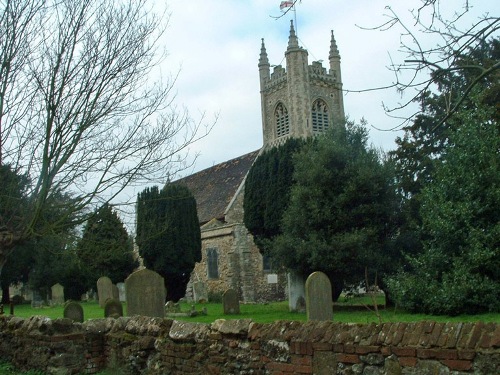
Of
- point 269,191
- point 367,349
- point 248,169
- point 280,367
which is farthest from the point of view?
point 248,169

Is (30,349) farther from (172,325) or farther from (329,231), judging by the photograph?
(329,231)

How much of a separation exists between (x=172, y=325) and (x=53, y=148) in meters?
4.08

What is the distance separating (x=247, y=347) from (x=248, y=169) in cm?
3026

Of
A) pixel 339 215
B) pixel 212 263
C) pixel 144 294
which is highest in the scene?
pixel 339 215

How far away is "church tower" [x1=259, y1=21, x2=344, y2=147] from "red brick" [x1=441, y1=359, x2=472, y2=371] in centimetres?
3530

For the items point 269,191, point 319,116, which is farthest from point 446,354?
point 319,116

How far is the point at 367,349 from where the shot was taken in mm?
4426

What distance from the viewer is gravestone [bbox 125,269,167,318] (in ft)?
37.6

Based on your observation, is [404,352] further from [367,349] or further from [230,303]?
[230,303]

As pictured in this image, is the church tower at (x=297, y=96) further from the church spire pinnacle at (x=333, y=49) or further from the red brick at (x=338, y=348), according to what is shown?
the red brick at (x=338, y=348)

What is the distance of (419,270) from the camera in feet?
51.6

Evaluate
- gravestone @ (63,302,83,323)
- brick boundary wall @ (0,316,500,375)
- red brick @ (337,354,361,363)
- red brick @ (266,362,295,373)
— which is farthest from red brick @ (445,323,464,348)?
gravestone @ (63,302,83,323)

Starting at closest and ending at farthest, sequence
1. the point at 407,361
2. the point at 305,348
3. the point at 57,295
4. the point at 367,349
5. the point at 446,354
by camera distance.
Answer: the point at 446,354, the point at 407,361, the point at 367,349, the point at 305,348, the point at 57,295

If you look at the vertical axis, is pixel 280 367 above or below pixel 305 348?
below
